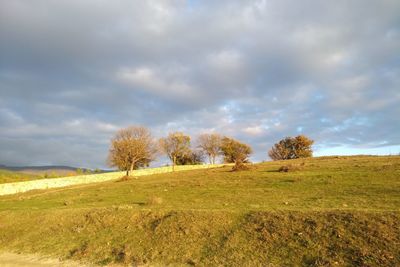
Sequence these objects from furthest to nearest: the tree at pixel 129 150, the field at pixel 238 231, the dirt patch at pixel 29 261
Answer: the tree at pixel 129 150, the dirt patch at pixel 29 261, the field at pixel 238 231

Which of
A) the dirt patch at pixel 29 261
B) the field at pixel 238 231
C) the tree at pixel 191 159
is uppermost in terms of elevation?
the tree at pixel 191 159

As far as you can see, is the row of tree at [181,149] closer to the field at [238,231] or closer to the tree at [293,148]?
the tree at [293,148]

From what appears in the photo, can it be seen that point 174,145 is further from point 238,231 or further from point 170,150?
point 238,231

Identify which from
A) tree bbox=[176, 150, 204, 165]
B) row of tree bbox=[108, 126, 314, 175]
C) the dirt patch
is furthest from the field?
tree bbox=[176, 150, 204, 165]

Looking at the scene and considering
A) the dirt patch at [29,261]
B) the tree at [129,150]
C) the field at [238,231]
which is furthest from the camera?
the tree at [129,150]

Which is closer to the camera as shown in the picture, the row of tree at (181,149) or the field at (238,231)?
the field at (238,231)

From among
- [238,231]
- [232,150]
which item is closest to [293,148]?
[232,150]

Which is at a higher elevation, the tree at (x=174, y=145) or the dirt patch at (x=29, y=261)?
the tree at (x=174, y=145)

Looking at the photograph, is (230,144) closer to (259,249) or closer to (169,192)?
(169,192)

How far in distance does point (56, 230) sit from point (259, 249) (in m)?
11.2

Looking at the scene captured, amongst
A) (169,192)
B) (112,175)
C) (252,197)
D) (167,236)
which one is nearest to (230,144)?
(112,175)

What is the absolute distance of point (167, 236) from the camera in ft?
49.8

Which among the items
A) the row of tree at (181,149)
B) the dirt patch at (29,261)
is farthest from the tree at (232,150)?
the dirt patch at (29,261)

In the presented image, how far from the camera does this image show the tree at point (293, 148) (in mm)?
95188
